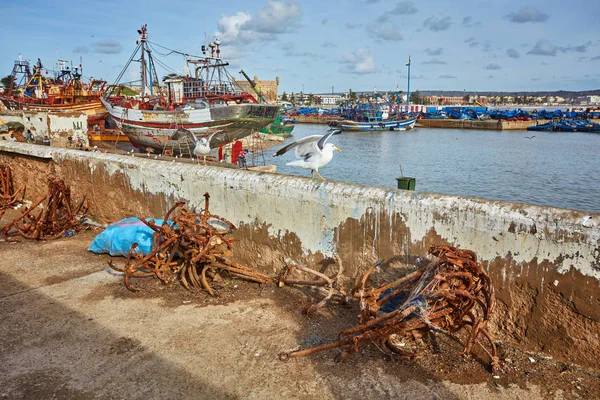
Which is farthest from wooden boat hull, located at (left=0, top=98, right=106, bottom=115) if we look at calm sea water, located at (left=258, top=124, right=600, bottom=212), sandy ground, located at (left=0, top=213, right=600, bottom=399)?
sandy ground, located at (left=0, top=213, right=600, bottom=399)

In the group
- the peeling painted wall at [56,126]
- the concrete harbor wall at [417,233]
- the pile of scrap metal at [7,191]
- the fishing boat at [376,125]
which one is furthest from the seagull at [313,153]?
the fishing boat at [376,125]

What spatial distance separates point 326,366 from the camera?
2.70m

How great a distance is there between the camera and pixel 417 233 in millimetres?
3129

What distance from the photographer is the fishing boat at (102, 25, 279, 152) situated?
2211 centimetres

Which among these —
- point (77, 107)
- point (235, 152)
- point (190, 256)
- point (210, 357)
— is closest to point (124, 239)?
point (190, 256)

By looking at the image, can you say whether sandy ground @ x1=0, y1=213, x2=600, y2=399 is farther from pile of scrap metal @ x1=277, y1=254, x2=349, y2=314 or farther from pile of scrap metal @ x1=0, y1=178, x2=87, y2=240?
pile of scrap metal @ x1=0, y1=178, x2=87, y2=240

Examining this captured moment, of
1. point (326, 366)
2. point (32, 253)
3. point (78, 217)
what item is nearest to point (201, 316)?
point (326, 366)

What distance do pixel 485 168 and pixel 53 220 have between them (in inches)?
1214

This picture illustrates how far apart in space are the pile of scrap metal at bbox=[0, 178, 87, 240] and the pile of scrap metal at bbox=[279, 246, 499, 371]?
385cm

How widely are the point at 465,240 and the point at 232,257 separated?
7.24 feet

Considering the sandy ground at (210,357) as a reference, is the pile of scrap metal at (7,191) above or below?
above

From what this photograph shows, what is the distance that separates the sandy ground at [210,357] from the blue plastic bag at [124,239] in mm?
648

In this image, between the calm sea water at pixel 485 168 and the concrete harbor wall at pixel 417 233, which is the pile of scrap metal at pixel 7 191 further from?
the calm sea water at pixel 485 168

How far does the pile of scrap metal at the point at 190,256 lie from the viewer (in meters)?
3.77
